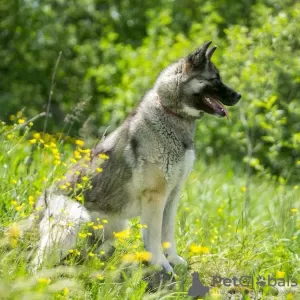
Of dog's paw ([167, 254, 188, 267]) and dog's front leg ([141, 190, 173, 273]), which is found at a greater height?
dog's front leg ([141, 190, 173, 273])

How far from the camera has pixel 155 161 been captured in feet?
13.8

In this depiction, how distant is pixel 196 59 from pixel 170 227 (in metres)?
1.23

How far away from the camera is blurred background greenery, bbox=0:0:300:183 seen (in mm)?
7602

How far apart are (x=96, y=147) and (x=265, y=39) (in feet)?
11.1

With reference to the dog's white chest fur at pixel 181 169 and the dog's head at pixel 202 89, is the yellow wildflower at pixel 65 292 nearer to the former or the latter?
the dog's white chest fur at pixel 181 169

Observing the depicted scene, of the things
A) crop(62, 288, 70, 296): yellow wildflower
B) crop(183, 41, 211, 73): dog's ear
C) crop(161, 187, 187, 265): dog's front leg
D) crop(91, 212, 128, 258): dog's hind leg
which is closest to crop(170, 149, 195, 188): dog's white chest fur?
crop(161, 187, 187, 265): dog's front leg

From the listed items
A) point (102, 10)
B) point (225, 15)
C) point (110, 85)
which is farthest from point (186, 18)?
point (110, 85)

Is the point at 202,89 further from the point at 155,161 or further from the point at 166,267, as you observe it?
the point at 166,267

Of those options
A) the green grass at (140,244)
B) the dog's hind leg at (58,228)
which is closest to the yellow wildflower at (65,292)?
the green grass at (140,244)

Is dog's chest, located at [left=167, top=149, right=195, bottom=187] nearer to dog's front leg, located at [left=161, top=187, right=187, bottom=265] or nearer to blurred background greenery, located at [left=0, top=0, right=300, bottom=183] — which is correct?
dog's front leg, located at [left=161, top=187, right=187, bottom=265]

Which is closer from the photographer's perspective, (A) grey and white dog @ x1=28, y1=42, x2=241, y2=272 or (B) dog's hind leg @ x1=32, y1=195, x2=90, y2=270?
(B) dog's hind leg @ x1=32, y1=195, x2=90, y2=270

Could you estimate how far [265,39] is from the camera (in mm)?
7145

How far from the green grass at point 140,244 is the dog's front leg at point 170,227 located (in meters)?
0.16

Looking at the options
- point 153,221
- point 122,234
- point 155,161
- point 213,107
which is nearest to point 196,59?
point 213,107
